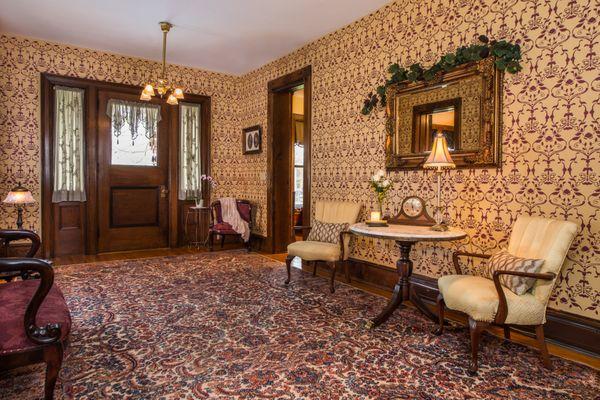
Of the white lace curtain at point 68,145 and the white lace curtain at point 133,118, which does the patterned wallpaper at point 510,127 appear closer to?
the white lace curtain at point 133,118

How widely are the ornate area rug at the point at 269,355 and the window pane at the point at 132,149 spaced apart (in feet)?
8.75

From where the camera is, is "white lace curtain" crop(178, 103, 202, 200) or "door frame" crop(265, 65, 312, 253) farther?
"white lace curtain" crop(178, 103, 202, 200)

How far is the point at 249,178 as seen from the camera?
6.81m

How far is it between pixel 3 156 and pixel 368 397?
5.60m

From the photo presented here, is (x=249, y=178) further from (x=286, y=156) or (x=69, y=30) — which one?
(x=69, y=30)

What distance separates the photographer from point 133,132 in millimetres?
6137

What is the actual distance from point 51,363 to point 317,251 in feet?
8.55

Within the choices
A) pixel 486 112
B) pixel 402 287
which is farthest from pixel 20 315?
pixel 486 112

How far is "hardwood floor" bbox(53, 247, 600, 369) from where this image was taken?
255cm

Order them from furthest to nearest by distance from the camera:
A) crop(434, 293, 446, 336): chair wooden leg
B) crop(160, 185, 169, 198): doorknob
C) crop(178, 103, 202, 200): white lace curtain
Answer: crop(178, 103, 202, 200): white lace curtain, crop(160, 185, 169, 198): doorknob, crop(434, 293, 446, 336): chair wooden leg

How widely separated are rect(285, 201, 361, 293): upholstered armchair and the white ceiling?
2183 mm

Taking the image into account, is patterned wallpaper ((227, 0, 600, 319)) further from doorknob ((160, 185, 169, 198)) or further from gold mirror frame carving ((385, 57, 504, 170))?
doorknob ((160, 185, 169, 198))

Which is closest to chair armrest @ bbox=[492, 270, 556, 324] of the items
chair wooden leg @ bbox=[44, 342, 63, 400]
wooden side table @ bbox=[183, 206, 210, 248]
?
chair wooden leg @ bbox=[44, 342, 63, 400]

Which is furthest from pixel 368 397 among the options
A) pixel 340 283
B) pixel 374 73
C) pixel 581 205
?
pixel 374 73
